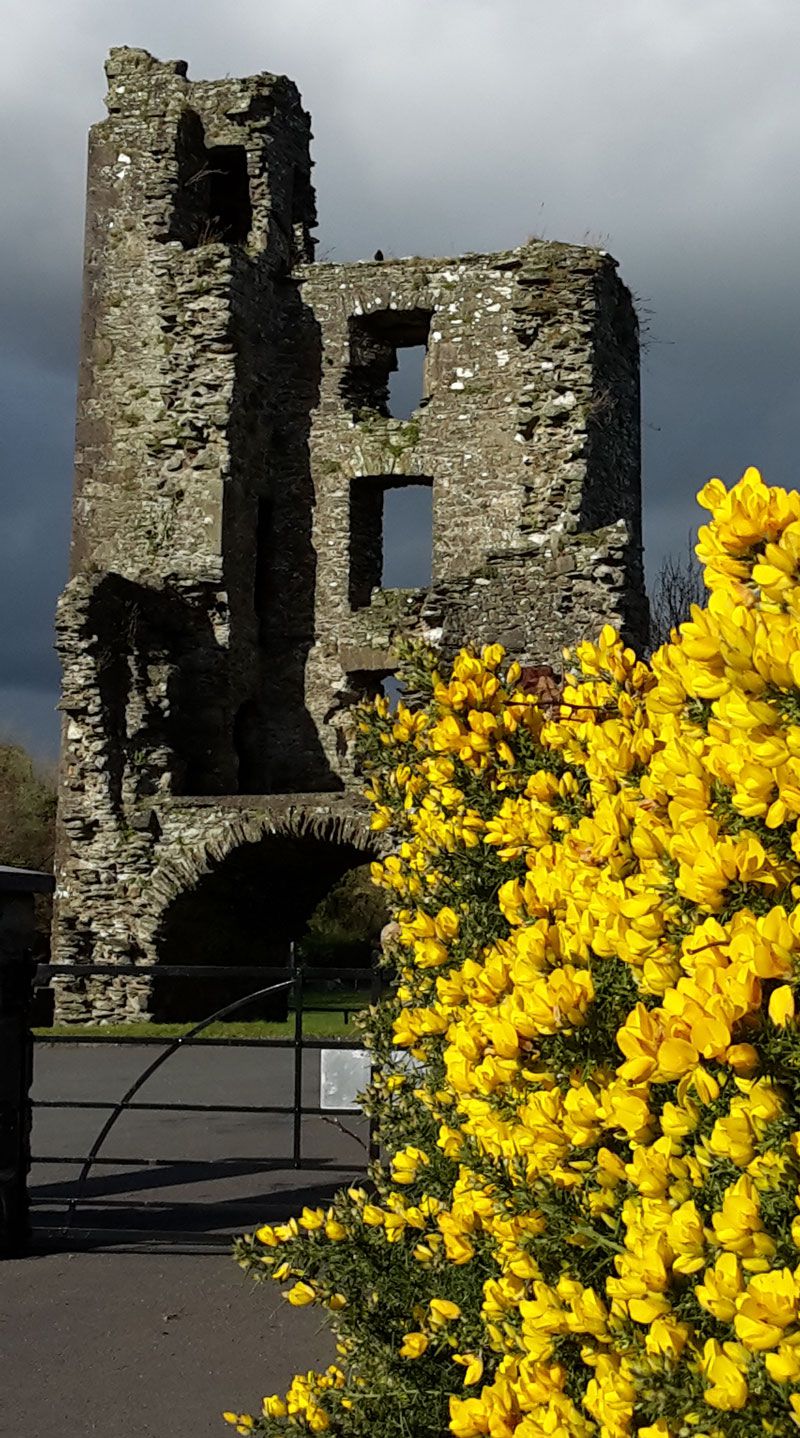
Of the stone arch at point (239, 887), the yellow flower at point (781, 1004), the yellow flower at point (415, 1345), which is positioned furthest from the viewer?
the stone arch at point (239, 887)

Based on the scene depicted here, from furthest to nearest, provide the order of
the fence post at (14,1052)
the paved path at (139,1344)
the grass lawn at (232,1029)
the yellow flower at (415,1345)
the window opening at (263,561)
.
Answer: the window opening at (263,561) < the grass lawn at (232,1029) < the fence post at (14,1052) < the paved path at (139,1344) < the yellow flower at (415,1345)

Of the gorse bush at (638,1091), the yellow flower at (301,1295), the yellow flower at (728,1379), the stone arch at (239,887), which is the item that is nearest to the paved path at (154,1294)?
the yellow flower at (301,1295)

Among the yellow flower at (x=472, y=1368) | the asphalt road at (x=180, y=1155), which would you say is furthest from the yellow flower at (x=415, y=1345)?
the asphalt road at (x=180, y=1155)

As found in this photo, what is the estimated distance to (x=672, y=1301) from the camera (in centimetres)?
207

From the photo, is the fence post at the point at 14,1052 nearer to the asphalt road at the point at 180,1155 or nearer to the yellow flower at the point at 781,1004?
the asphalt road at the point at 180,1155

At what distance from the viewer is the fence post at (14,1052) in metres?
6.39

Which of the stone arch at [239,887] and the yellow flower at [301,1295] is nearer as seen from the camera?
the yellow flower at [301,1295]

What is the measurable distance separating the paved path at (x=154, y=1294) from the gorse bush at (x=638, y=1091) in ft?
4.44

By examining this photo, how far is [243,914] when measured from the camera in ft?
65.8

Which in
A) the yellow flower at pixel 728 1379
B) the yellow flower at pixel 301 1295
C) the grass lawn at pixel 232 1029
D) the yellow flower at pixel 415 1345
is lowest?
the grass lawn at pixel 232 1029

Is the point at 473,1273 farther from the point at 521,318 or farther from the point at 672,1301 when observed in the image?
the point at 521,318

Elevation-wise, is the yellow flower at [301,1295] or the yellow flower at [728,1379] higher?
the yellow flower at [728,1379]

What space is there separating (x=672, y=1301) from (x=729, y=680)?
88cm

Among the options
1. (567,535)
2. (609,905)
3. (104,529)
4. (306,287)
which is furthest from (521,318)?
(609,905)
